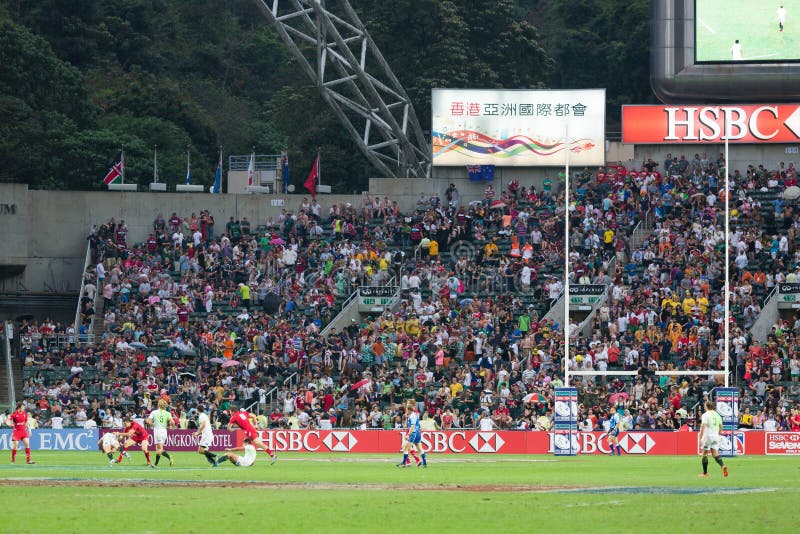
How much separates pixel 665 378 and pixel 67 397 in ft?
68.6

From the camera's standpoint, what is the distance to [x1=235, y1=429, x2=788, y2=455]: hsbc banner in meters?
43.1


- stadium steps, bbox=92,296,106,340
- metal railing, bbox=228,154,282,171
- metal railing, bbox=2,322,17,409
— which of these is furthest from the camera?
metal railing, bbox=228,154,282,171

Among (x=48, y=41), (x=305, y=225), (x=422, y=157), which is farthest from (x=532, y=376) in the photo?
(x=48, y=41)

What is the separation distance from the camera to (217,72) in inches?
3888

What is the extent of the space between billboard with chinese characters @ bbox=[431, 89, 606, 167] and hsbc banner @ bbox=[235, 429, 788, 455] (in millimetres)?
20171

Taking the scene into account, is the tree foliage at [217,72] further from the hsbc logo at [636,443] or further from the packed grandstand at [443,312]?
the hsbc logo at [636,443]

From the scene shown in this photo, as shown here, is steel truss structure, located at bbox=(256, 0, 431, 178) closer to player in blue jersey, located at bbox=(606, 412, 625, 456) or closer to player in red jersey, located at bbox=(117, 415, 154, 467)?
player in blue jersey, located at bbox=(606, 412, 625, 456)

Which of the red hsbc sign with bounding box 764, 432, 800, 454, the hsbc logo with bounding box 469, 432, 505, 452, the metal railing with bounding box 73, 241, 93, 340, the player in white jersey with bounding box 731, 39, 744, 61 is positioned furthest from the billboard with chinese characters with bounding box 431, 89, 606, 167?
the red hsbc sign with bounding box 764, 432, 800, 454

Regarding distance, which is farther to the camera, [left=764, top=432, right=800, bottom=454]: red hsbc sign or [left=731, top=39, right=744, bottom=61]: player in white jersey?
[left=731, top=39, right=744, bottom=61]: player in white jersey

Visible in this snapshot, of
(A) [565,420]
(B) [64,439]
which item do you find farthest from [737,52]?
(B) [64,439]

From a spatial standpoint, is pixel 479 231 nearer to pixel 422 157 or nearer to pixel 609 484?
pixel 422 157

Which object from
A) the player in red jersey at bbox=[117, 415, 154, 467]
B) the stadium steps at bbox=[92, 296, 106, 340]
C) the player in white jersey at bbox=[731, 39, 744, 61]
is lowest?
the player in red jersey at bbox=[117, 415, 154, 467]

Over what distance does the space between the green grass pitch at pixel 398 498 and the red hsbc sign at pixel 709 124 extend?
28.8 m

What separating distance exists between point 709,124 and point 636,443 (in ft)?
70.9
